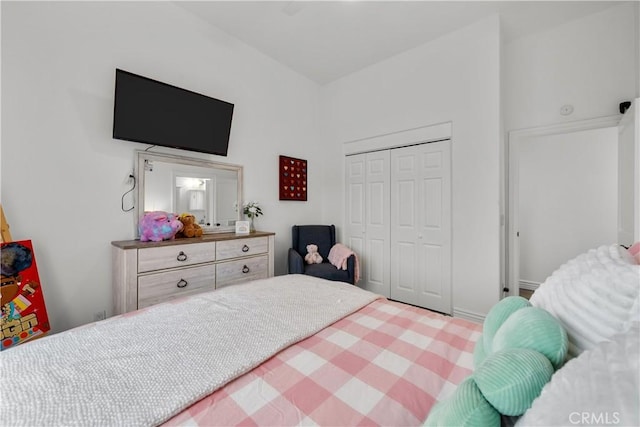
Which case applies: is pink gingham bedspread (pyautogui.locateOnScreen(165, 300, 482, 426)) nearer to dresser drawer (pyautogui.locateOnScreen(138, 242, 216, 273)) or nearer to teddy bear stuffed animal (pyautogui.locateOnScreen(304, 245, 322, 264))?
dresser drawer (pyautogui.locateOnScreen(138, 242, 216, 273))

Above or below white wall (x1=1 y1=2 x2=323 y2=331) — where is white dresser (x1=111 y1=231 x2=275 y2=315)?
below

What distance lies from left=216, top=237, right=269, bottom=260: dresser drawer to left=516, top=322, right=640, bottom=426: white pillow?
231 cm

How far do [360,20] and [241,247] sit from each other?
2.61 m

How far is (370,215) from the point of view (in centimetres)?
354

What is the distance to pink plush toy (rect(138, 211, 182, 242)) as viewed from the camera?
213 centimetres

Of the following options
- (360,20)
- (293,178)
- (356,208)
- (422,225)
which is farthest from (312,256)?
(360,20)

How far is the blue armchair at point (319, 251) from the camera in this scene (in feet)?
9.82

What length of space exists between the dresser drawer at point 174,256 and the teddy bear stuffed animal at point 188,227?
0.77 ft

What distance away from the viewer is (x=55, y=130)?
186cm

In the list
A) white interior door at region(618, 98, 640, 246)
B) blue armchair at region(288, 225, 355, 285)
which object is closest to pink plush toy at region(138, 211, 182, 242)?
blue armchair at region(288, 225, 355, 285)

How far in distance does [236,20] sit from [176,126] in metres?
1.32

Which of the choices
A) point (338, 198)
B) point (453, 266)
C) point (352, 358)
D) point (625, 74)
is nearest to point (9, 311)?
point (352, 358)

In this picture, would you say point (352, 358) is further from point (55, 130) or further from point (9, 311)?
point (55, 130)

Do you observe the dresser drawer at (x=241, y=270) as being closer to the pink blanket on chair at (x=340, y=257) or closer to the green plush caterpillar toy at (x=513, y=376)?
the pink blanket on chair at (x=340, y=257)
